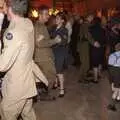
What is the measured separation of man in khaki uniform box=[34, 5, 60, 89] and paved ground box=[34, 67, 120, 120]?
0.58 m

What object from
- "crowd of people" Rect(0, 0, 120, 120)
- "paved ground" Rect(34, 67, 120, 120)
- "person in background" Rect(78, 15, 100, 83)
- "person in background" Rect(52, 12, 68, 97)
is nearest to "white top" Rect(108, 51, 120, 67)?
"crowd of people" Rect(0, 0, 120, 120)

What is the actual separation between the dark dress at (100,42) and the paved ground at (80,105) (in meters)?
0.63

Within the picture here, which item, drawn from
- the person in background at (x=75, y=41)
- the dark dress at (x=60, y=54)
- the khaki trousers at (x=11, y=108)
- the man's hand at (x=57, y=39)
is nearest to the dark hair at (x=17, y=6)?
the khaki trousers at (x=11, y=108)

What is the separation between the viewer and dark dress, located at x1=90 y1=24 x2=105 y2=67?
931cm

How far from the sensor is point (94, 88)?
28.9 ft

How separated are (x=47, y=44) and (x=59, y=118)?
54.7 inches

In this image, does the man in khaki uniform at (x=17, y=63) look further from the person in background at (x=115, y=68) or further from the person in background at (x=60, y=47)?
the person in background at (x=60, y=47)

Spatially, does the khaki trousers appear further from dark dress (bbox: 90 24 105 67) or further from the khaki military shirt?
dark dress (bbox: 90 24 105 67)

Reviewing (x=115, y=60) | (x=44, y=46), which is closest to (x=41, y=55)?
(x=44, y=46)

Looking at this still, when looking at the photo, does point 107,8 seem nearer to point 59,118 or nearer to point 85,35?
point 85,35

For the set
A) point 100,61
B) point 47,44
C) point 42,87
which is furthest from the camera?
point 100,61

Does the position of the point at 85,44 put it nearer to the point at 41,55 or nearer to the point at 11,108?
the point at 41,55

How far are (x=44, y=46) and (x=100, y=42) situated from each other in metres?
2.77

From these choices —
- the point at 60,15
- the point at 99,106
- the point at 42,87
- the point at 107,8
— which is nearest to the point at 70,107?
the point at 99,106
